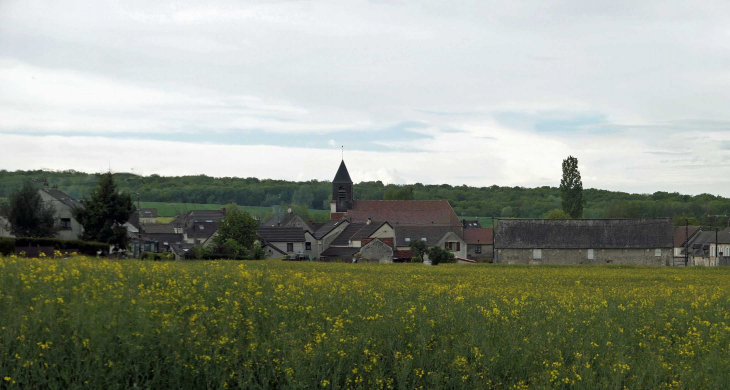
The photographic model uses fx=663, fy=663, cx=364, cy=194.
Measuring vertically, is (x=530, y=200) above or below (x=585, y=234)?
above

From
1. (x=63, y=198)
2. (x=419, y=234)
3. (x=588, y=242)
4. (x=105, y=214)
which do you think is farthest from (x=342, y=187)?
(x=105, y=214)

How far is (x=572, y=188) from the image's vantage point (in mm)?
113562

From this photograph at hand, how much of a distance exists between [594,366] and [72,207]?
5533cm

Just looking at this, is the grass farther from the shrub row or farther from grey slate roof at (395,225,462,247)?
grey slate roof at (395,225,462,247)

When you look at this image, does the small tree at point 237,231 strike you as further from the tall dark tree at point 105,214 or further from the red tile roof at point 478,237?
the red tile roof at point 478,237

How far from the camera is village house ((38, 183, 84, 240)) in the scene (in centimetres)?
5806

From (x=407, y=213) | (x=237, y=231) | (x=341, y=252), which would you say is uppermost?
(x=407, y=213)

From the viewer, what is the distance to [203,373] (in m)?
11.6

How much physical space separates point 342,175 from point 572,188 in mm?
43254

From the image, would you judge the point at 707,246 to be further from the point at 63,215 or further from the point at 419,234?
the point at 63,215

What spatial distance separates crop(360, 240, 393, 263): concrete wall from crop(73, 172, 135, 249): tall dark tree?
1299 inches

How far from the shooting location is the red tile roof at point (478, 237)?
357 feet

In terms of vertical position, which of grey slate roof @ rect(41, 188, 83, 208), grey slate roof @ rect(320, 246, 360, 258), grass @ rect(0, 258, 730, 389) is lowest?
grey slate roof @ rect(320, 246, 360, 258)

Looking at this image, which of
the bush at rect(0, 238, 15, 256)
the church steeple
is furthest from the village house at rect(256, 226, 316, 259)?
the bush at rect(0, 238, 15, 256)
